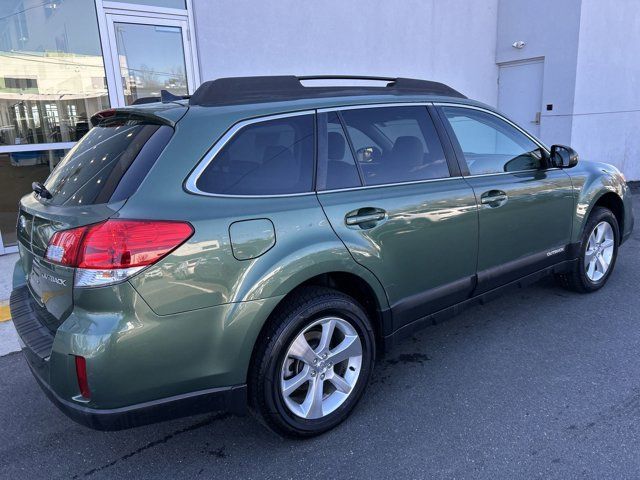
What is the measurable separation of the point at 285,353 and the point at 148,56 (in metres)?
5.44

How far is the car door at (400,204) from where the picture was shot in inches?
105

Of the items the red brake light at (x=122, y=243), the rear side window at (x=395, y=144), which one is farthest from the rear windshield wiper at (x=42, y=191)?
the rear side window at (x=395, y=144)

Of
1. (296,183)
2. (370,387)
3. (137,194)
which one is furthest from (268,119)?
(370,387)

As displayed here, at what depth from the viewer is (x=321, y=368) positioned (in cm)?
262

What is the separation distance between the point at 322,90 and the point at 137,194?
4.27 feet

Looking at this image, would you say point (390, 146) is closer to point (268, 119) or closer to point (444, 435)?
point (268, 119)

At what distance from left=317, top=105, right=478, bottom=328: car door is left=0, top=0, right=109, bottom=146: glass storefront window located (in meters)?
4.71

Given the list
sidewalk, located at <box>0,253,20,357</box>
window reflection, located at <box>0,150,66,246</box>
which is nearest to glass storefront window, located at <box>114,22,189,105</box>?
window reflection, located at <box>0,150,66,246</box>

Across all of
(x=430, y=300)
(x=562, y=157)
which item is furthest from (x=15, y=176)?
(x=562, y=157)

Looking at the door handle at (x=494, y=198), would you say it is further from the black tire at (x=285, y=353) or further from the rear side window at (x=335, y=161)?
the black tire at (x=285, y=353)

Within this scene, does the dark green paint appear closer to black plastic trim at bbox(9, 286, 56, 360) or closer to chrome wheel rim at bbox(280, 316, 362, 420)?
black plastic trim at bbox(9, 286, 56, 360)

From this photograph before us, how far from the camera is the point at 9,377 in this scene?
11.2 feet

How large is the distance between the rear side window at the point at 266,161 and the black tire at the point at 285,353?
568mm

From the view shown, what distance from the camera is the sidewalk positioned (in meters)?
3.87
